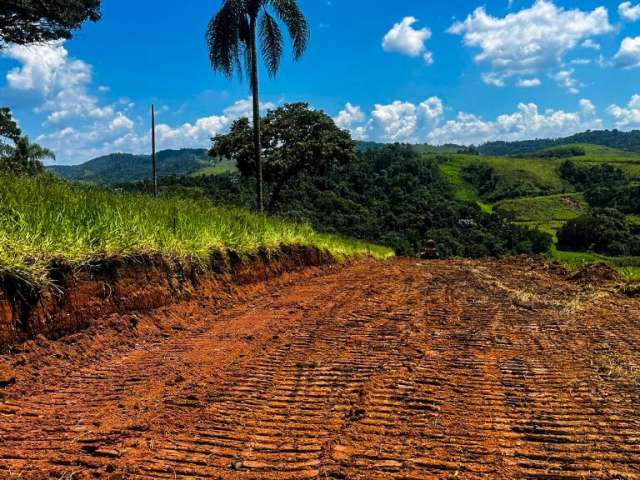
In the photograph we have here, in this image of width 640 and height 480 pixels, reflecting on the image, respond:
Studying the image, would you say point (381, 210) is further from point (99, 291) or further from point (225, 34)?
point (99, 291)

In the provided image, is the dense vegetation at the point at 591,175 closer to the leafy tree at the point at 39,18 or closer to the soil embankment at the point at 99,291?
the leafy tree at the point at 39,18

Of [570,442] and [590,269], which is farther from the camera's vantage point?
[590,269]

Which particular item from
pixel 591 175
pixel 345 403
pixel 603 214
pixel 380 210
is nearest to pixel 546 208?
pixel 603 214

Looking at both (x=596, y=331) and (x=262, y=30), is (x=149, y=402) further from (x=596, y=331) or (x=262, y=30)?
(x=262, y=30)

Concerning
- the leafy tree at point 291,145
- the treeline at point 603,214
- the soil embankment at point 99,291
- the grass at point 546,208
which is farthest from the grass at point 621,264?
the grass at point 546,208

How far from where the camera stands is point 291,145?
2422 cm

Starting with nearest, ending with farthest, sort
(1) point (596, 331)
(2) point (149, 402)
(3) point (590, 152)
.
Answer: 1. (2) point (149, 402)
2. (1) point (596, 331)
3. (3) point (590, 152)

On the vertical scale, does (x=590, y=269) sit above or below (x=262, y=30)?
below

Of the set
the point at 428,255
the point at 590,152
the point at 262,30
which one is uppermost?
the point at 590,152

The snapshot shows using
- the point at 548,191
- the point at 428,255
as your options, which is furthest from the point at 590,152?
the point at 428,255

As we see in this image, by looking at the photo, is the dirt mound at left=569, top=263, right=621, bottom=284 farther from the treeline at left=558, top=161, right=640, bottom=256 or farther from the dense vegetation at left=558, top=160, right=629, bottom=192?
the dense vegetation at left=558, top=160, right=629, bottom=192

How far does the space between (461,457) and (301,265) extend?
916cm

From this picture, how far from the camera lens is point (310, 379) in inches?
148

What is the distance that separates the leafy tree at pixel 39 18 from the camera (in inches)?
701
